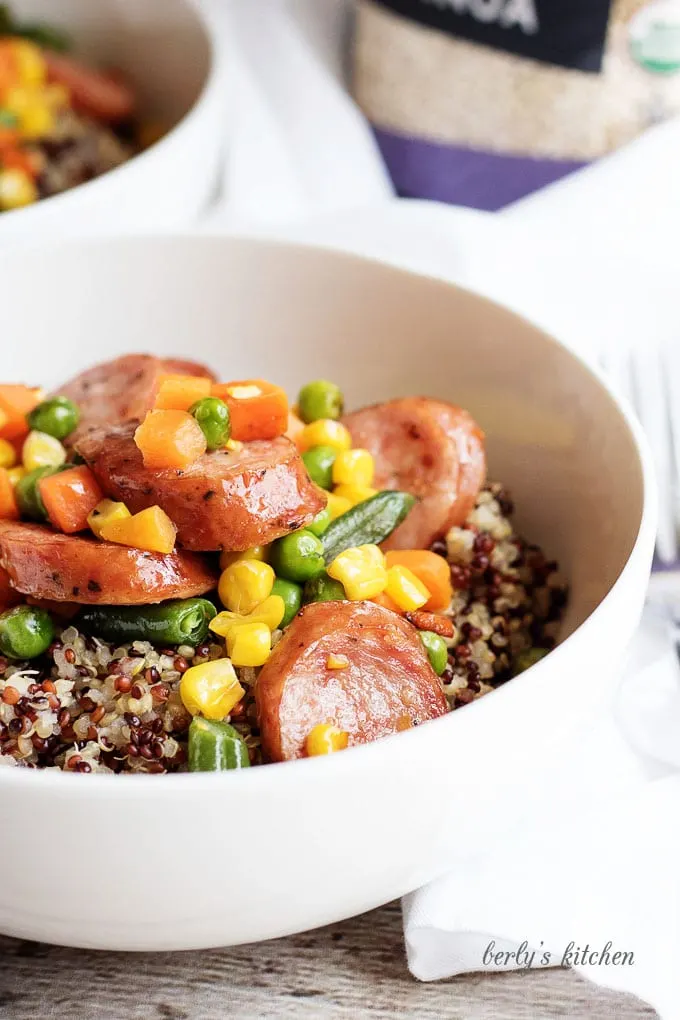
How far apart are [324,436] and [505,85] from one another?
2.55 metres

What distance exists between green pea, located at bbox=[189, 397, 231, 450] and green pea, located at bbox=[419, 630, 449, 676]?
2.02 ft

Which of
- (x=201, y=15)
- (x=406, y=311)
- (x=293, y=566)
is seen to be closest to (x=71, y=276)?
(x=406, y=311)

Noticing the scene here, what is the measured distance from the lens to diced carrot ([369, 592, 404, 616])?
2.52 metres

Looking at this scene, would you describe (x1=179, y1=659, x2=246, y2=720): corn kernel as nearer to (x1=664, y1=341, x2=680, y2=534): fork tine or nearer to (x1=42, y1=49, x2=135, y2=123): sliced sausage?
(x1=664, y1=341, x2=680, y2=534): fork tine

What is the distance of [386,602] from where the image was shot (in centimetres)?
253

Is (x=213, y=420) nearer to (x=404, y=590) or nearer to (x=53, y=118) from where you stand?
(x=404, y=590)

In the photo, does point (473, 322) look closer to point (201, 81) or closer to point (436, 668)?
point (436, 668)

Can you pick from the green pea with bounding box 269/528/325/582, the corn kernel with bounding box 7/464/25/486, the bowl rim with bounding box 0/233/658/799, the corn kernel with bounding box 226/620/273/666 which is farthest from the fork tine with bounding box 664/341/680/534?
the corn kernel with bounding box 7/464/25/486

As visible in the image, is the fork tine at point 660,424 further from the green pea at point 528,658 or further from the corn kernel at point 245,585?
the corn kernel at point 245,585

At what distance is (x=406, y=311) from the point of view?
3.45 m

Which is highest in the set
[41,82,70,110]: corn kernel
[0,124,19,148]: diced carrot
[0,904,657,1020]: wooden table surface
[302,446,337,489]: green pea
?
[302,446,337,489]: green pea

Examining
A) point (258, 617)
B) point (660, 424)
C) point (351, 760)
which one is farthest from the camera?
point (660, 424)

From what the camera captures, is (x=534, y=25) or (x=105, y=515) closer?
(x=105, y=515)

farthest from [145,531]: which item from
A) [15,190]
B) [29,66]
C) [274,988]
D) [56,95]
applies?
[29,66]
